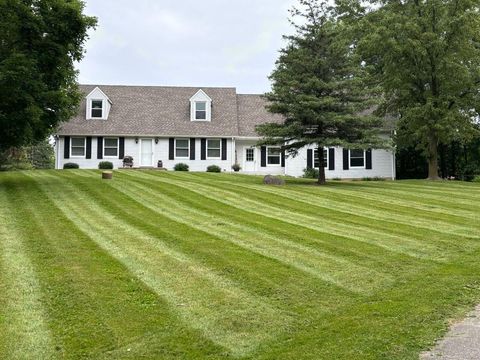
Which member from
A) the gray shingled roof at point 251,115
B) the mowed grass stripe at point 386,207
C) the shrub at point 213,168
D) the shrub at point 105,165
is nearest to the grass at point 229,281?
the mowed grass stripe at point 386,207

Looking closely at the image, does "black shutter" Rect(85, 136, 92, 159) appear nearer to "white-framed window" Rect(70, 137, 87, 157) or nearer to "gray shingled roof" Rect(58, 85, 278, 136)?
"white-framed window" Rect(70, 137, 87, 157)

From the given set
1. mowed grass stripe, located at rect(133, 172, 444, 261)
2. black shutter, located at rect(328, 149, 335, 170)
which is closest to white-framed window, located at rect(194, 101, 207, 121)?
black shutter, located at rect(328, 149, 335, 170)

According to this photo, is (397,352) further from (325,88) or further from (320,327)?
(325,88)

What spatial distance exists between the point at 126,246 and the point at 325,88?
14.0 m

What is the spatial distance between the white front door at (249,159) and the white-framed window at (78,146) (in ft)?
33.7

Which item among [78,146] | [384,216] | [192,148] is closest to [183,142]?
[192,148]

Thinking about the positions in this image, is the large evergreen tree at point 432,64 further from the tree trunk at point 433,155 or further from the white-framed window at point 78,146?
the white-framed window at point 78,146

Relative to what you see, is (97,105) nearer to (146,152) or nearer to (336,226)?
(146,152)

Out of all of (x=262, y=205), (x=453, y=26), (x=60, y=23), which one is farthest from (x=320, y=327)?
(x=453, y=26)

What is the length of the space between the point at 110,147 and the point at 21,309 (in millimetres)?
27332

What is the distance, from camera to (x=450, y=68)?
2631cm

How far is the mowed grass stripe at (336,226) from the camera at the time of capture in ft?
28.9

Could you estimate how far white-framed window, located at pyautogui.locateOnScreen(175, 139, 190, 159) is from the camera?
32.5 meters

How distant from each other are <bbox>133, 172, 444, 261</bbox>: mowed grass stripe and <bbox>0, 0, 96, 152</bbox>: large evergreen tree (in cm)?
566
